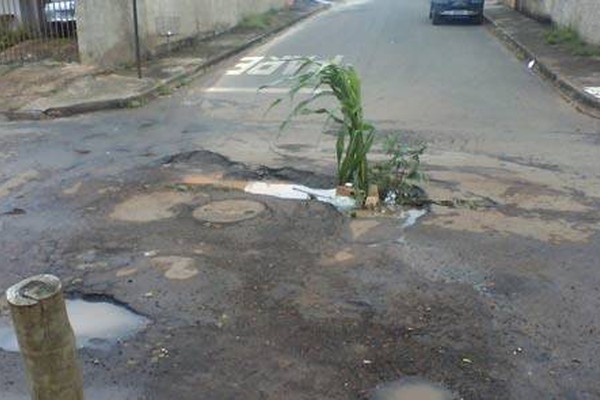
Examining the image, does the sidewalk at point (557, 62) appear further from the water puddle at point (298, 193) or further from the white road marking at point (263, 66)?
the water puddle at point (298, 193)

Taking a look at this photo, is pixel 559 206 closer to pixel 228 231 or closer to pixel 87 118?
pixel 228 231

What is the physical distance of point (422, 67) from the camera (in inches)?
616

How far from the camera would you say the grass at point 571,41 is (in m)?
15.6

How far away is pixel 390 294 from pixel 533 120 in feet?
22.0

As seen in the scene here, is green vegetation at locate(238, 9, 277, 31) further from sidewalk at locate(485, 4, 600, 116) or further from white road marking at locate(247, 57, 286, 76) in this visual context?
sidewalk at locate(485, 4, 600, 116)

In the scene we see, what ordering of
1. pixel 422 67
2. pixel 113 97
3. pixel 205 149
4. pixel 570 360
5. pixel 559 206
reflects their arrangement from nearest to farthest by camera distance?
pixel 570 360 → pixel 559 206 → pixel 205 149 → pixel 113 97 → pixel 422 67

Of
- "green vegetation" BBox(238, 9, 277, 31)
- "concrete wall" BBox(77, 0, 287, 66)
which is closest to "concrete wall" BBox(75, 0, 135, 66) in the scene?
"concrete wall" BBox(77, 0, 287, 66)

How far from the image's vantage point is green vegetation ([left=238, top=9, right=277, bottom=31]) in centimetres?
2299

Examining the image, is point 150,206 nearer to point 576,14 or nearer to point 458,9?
point 576,14

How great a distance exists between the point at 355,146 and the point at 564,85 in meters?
7.44

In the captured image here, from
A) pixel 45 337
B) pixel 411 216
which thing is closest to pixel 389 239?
pixel 411 216

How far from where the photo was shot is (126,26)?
47.3 feet

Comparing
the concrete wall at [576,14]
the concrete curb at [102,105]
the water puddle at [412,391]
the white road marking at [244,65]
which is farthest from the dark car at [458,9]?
the water puddle at [412,391]

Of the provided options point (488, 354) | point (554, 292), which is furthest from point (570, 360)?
point (554, 292)
